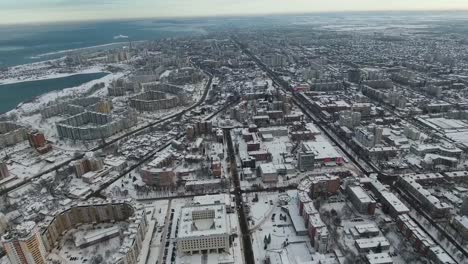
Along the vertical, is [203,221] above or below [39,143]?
above

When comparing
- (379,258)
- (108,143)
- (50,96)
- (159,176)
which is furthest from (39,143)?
(379,258)

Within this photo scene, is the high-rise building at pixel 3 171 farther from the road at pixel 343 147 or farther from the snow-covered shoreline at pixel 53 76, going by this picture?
the snow-covered shoreline at pixel 53 76

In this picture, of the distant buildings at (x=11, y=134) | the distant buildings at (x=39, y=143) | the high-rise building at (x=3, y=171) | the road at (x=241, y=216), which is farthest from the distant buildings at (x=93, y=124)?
the road at (x=241, y=216)

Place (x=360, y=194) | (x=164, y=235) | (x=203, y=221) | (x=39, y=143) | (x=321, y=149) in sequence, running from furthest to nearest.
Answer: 1. (x=39, y=143)
2. (x=321, y=149)
3. (x=360, y=194)
4. (x=164, y=235)
5. (x=203, y=221)

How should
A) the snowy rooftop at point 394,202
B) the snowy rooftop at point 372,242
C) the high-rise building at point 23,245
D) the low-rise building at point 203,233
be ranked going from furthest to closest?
the snowy rooftop at point 394,202 → the low-rise building at point 203,233 → the snowy rooftop at point 372,242 → the high-rise building at point 23,245

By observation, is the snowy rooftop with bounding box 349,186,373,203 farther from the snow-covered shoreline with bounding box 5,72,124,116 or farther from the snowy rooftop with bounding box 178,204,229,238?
the snow-covered shoreline with bounding box 5,72,124,116

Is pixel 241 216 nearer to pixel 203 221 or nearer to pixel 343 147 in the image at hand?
pixel 203 221

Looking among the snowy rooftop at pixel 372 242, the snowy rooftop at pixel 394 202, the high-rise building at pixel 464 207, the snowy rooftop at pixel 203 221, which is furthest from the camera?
the high-rise building at pixel 464 207

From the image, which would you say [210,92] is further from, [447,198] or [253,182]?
[447,198]

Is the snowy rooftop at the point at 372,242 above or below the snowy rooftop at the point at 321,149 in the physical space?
below
